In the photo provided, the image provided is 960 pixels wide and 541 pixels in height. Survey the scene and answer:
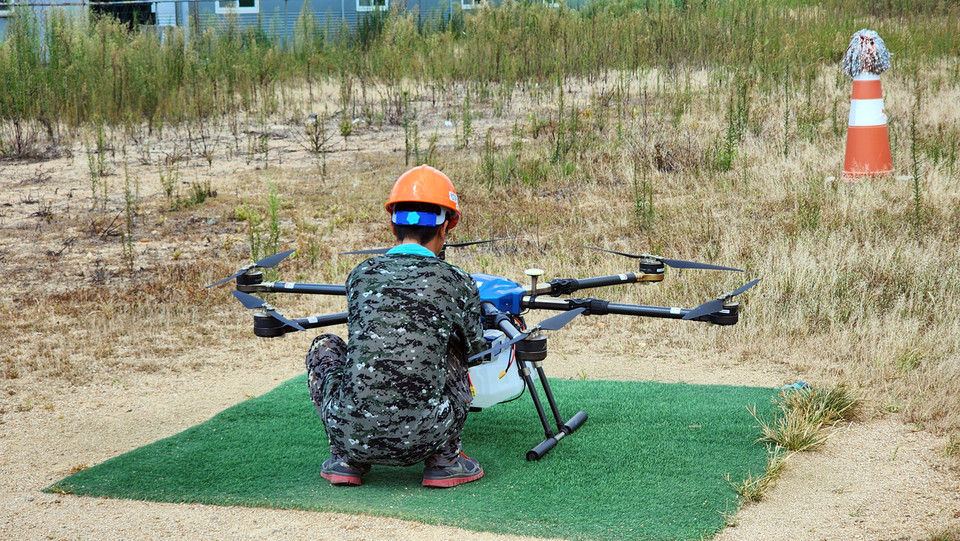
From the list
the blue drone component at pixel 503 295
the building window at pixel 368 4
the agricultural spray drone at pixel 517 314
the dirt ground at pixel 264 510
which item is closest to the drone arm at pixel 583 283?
the agricultural spray drone at pixel 517 314

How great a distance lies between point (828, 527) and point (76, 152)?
11.9m

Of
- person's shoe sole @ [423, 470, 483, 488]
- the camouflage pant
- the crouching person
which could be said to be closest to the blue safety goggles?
the crouching person

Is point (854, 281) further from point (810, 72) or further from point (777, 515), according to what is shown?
point (810, 72)

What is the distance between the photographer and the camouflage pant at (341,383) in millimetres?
4145

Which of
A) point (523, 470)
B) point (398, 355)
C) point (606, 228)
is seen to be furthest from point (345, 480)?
point (606, 228)

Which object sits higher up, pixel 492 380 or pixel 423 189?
pixel 423 189

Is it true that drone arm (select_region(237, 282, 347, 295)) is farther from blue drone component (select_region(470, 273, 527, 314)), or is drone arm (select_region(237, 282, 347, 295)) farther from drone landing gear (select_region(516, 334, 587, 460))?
drone landing gear (select_region(516, 334, 587, 460))

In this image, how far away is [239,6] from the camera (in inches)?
907

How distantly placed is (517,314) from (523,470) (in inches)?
29.8

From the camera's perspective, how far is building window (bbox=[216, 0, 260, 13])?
71.3ft

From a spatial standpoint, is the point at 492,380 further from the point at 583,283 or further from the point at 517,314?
the point at 583,283

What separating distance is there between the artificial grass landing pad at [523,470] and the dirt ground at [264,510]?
122 millimetres

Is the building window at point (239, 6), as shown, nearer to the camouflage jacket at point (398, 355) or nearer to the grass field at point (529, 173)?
the grass field at point (529, 173)

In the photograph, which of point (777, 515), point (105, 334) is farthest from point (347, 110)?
point (777, 515)
